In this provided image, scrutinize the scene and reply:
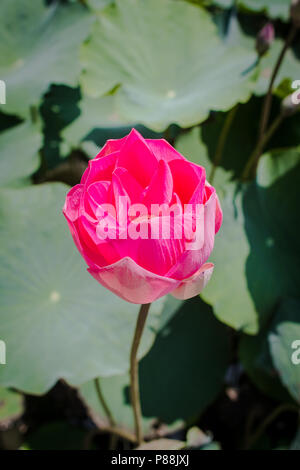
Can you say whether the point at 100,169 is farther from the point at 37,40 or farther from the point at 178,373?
the point at 37,40

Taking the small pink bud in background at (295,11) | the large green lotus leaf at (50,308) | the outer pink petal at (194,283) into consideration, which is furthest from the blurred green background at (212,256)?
the outer pink petal at (194,283)

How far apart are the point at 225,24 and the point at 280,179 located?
67 centimetres

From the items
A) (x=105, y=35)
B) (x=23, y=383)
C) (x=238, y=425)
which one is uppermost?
(x=105, y=35)

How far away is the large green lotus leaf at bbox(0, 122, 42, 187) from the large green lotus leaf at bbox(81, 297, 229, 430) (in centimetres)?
50

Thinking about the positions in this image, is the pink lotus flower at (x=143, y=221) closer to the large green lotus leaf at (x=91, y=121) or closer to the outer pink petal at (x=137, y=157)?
the outer pink petal at (x=137, y=157)

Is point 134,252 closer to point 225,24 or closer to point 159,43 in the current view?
point 159,43

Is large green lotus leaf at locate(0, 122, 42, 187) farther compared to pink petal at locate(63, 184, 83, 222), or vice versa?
large green lotus leaf at locate(0, 122, 42, 187)

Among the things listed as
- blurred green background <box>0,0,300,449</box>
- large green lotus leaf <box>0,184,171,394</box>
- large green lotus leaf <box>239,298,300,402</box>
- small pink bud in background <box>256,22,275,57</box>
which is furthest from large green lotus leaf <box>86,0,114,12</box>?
large green lotus leaf <box>239,298,300,402</box>

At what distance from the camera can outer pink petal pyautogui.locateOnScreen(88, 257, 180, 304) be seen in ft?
1.34

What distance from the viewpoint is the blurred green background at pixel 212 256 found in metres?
0.82

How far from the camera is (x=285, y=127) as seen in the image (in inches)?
46.9

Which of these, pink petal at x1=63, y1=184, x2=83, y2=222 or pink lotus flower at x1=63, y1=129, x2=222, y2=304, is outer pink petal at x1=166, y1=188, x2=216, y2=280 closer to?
pink lotus flower at x1=63, y1=129, x2=222, y2=304

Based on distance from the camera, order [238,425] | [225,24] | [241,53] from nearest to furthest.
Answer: [241,53] → [238,425] → [225,24]
